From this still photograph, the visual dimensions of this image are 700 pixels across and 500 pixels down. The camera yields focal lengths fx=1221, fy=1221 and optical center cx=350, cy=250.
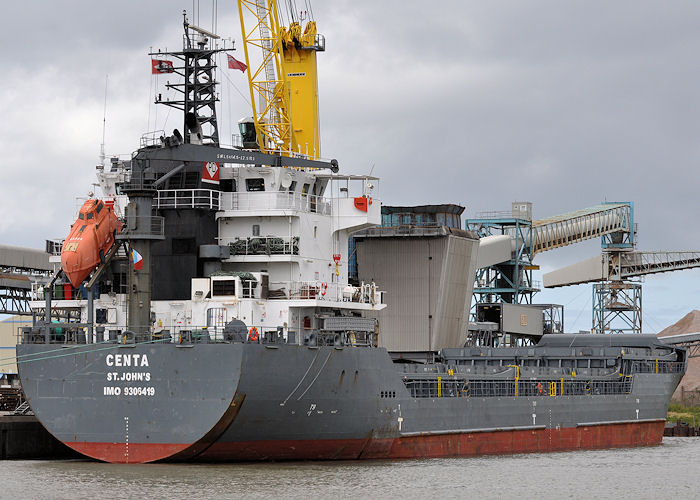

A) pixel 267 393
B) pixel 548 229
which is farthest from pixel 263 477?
pixel 548 229

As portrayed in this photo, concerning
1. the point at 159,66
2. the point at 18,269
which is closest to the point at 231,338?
the point at 159,66

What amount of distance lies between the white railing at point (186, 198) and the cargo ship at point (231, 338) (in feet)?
0.20

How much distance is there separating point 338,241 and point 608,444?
16.4 m

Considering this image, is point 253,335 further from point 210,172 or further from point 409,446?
point 409,446

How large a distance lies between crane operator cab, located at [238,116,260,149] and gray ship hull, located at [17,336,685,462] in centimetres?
1022

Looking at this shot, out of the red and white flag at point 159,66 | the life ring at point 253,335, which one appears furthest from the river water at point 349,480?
the red and white flag at point 159,66

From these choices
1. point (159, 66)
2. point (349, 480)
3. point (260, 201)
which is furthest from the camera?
point (159, 66)

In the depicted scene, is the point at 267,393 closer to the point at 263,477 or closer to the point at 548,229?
the point at 263,477

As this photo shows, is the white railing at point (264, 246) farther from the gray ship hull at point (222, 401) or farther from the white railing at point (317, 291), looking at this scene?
the gray ship hull at point (222, 401)

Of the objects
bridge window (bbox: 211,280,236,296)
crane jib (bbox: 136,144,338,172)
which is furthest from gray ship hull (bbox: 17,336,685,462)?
crane jib (bbox: 136,144,338,172)

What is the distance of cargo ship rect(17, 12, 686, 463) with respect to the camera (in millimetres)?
33062

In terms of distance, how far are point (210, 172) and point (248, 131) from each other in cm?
602

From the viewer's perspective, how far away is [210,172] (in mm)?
38250

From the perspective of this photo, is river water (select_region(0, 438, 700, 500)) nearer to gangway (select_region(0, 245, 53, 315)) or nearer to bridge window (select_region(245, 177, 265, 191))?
bridge window (select_region(245, 177, 265, 191))
